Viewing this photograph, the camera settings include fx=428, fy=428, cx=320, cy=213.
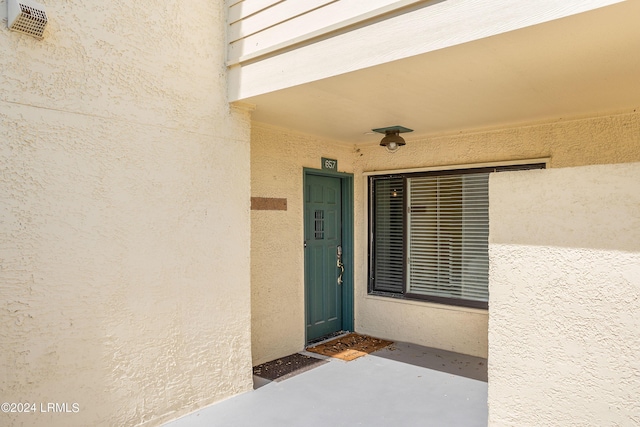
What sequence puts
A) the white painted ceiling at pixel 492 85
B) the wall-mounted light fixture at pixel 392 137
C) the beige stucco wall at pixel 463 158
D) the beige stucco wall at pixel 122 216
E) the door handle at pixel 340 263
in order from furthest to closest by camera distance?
the door handle at pixel 340 263, the wall-mounted light fixture at pixel 392 137, the beige stucco wall at pixel 463 158, the beige stucco wall at pixel 122 216, the white painted ceiling at pixel 492 85

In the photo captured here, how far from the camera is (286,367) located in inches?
218

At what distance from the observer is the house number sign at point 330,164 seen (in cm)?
666

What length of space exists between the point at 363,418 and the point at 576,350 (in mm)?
2065

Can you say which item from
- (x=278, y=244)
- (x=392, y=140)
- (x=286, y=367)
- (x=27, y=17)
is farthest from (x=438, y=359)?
(x=27, y=17)

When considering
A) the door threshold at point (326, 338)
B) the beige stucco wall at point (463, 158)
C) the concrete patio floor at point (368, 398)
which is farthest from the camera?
the door threshold at point (326, 338)

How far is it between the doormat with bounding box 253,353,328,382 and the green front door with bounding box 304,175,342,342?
0.72 m

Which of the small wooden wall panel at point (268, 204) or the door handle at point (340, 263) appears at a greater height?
the small wooden wall panel at point (268, 204)

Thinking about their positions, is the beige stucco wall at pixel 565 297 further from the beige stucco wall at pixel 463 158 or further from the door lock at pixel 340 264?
the door lock at pixel 340 264

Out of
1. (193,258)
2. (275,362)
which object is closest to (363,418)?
Result: (275,362)

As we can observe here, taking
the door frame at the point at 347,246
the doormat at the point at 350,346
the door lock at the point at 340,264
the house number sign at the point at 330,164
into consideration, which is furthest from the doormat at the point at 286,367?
the house number sign at the point at 330,164

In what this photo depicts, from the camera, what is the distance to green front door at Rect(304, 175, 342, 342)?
259 inches

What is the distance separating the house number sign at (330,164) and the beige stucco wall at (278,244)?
180 mm

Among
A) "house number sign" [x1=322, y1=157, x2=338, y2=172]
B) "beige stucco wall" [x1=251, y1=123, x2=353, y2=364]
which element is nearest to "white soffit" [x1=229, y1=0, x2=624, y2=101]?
"beige stucco wall" [x1=251, y1=123, x2=353, y2=364]

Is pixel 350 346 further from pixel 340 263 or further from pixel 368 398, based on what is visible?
pixel 368 398
